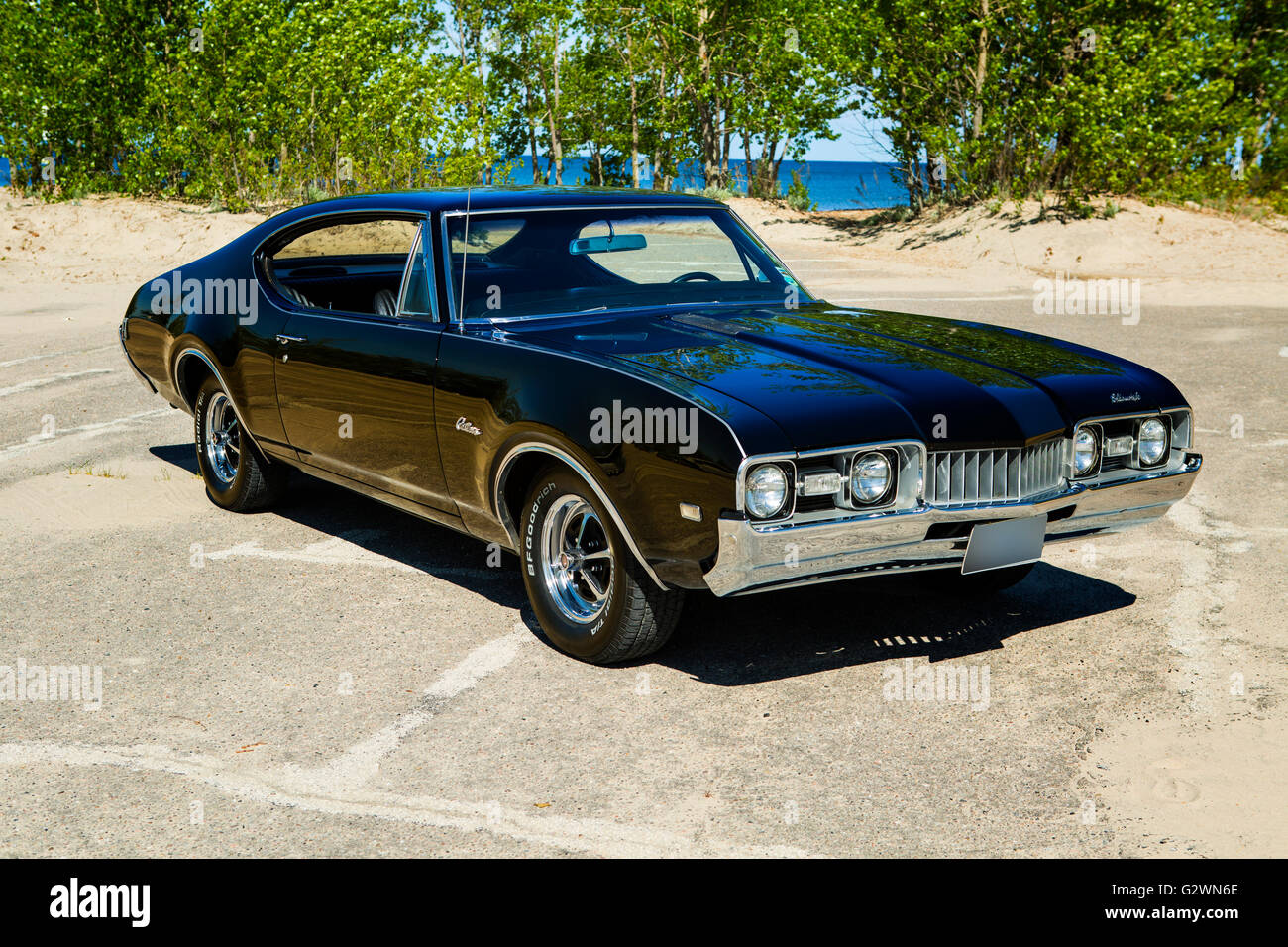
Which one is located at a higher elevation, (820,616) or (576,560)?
(576,560)

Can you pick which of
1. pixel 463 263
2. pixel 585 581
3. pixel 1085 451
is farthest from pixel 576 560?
pixel 1085 451

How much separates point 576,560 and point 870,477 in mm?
1167

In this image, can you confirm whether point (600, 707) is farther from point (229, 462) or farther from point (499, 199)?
point (229, 462)

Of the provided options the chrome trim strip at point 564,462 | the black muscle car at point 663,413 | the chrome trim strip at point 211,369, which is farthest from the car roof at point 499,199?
the chrome trim strip at point 564,462

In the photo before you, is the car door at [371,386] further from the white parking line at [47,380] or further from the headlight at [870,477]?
the white parking line at [47,380]

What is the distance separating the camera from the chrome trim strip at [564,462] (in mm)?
4207

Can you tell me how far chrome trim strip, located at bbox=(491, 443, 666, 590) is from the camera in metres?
4.21

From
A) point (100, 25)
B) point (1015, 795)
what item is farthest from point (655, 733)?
point (100, 25)

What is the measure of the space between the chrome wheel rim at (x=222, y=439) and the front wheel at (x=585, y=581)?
8.92ft

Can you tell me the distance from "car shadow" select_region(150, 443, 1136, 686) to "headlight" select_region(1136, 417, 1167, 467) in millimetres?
779

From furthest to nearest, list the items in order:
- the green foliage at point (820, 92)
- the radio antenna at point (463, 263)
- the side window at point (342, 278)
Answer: the green foliage at point (820, 92)
the side window at point (342, 278)
the radio antenna at point (463, 263)

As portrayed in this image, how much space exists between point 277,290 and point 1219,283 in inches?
669

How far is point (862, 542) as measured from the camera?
4000 millimetres

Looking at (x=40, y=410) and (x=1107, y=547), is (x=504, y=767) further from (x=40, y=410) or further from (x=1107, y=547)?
(x=40, y=410)
